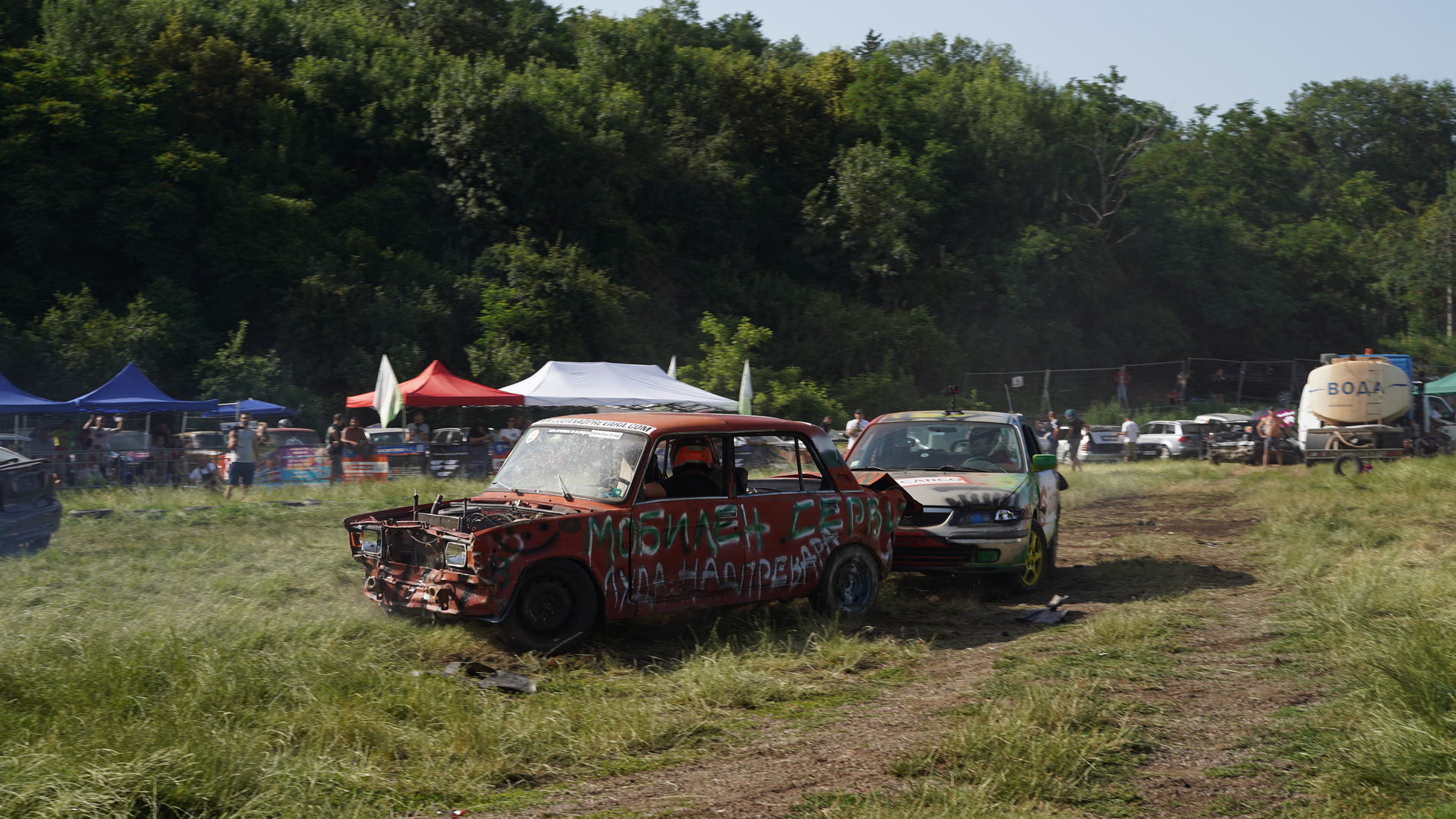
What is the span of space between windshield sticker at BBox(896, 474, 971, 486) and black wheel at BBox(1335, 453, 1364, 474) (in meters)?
18.5

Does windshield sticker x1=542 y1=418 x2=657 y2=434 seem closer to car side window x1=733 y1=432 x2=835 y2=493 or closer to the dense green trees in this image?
car side window x1=733 y1=432 x2=835 y2=493

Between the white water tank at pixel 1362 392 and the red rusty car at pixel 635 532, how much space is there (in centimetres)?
2184

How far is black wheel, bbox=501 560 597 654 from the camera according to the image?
24.3 feet

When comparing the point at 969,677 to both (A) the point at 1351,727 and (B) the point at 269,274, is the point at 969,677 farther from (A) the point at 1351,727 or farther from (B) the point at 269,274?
(B) the point at 269,274

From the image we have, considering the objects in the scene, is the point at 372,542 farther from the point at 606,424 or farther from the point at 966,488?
the point at 966,488

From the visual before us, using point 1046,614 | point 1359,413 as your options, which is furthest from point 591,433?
point 1359,413

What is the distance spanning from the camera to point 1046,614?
372 inches

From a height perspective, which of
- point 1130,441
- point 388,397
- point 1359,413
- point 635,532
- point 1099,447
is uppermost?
point 1359,413

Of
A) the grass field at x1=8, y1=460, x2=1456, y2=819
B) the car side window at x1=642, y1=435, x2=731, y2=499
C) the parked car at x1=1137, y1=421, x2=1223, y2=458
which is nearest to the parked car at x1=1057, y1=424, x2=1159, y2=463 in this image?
the parked car at x1=1137, y1=421, x2=1223, y2=458

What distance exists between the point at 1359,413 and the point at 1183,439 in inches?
279

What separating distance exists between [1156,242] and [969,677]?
2237 inches

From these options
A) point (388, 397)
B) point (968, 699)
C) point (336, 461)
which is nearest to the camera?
point (968, 699)

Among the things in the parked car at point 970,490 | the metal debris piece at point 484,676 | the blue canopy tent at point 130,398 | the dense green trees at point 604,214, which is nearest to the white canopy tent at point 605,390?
the blue canopy tent at point 130,398

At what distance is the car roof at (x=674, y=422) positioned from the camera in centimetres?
834
